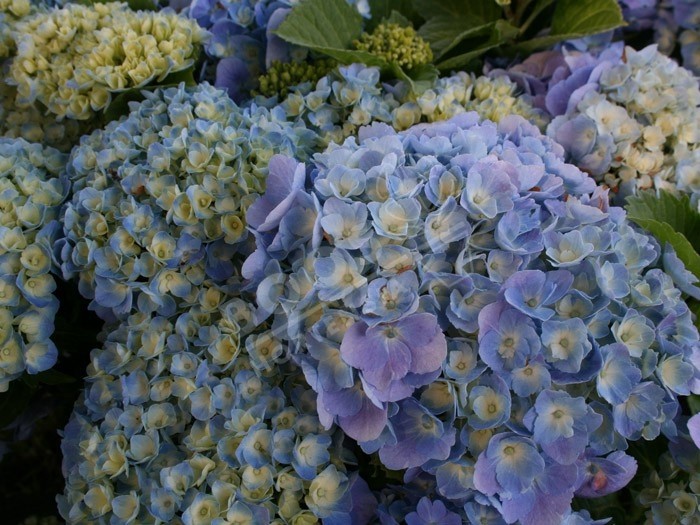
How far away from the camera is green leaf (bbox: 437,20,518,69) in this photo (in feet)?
3.66

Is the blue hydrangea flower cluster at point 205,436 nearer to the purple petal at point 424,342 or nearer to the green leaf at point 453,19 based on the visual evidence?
the purple petal at point 424,342

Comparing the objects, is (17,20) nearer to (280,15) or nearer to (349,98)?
(280,15)

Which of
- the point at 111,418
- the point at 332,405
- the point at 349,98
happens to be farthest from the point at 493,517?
the point at 349,98

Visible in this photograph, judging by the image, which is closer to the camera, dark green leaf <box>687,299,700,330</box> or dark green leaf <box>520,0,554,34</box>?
dark green leaf <box>687,299,700,330</box>

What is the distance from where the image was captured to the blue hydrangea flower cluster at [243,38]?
1.08 meters

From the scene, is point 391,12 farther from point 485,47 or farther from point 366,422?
point 366,422

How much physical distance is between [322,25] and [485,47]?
0.85ft

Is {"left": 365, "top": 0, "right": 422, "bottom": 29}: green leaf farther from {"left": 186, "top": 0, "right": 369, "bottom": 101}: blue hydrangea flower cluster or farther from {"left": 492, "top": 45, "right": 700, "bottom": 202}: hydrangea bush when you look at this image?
{"left": 492, "top": 45, "right": 700, "bottom": 202}: hydrangea bush

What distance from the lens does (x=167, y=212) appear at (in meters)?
0.83

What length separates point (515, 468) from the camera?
2.21ft

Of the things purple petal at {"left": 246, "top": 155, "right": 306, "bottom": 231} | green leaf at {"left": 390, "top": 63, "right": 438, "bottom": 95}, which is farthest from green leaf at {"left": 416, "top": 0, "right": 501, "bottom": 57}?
purple petal at {"left": 246, "top": 155, "right": 306, "bottom": 231}

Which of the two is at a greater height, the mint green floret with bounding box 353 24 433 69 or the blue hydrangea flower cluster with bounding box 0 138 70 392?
the mint green floret with bounding box 353 24 433 69

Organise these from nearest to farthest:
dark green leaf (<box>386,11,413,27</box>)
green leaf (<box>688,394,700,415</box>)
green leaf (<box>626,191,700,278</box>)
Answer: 1. green leaf (<box>688,394,700,415</box>)
2. green leaf (<box>626,191,700,278</box>)
3. dark green leaf (<box>386,11,413,27</box>)

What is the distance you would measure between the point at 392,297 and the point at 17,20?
842 mm
